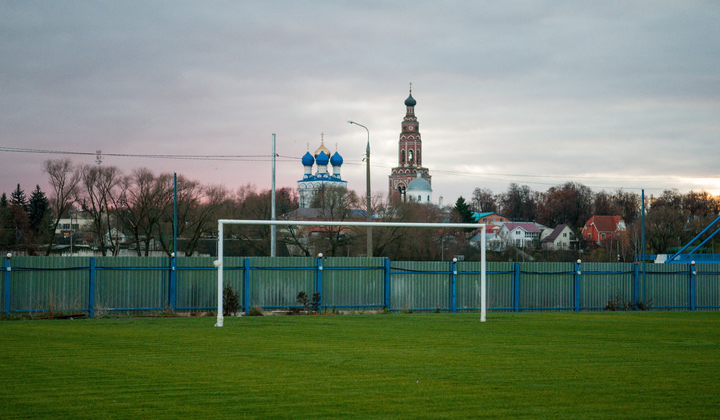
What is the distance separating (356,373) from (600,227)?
4056 inches

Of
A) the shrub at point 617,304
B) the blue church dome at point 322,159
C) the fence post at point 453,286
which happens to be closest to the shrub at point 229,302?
the fence post at point 453,286

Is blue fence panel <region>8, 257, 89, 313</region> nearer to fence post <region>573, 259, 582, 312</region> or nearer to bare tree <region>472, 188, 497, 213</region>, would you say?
fence post <region>573, 259, 582, 312</region>

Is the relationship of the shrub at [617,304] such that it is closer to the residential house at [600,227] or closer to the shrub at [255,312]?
the shrub at [255,312]

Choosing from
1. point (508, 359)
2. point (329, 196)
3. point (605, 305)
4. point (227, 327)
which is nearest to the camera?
point (508, 359)

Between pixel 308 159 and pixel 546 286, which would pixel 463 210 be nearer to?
pixel 308 159

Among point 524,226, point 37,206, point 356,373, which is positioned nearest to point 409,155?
point 524,226

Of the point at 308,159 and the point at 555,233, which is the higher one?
the point at 308,159

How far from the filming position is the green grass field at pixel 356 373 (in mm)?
7512

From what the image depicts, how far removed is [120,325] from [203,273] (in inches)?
233

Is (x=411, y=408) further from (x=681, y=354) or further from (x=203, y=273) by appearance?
(x=203, y=273)

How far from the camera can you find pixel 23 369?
972 cm

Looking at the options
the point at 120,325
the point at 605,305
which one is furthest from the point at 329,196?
the point at 120,325

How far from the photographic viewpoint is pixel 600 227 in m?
106

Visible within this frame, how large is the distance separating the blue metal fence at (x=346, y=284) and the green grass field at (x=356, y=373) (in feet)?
16.4
